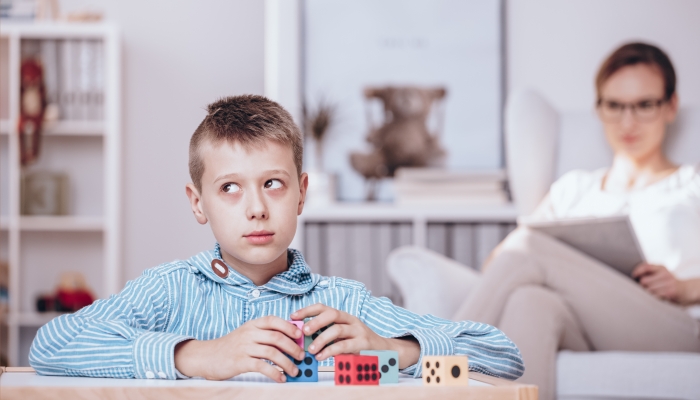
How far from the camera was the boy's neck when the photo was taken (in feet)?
3.31

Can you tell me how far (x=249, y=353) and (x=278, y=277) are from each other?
302mm

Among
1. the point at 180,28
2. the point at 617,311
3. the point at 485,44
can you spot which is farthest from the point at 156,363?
the point at 180,28

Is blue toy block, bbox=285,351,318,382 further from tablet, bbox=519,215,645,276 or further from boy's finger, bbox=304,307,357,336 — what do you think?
tablet, bbox=519,215,645,276

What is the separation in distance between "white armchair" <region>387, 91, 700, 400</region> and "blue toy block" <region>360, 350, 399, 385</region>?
956mm

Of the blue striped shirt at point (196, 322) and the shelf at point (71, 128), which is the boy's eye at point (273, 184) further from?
the shelf at point (71, 128)

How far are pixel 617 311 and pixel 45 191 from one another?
236 cm

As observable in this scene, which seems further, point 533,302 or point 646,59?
point 646,59

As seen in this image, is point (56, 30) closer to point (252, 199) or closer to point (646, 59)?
point (646, 59)

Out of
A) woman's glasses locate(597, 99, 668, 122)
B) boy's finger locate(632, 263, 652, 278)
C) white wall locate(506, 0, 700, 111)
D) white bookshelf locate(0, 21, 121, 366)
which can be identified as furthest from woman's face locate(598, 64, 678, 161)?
white bookshelf locate(0, 21, 121, 366)

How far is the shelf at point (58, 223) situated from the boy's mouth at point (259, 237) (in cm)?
240

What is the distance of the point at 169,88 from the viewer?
11.2ft

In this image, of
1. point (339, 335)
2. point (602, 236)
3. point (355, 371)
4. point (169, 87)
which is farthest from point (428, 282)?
point (169, 87)

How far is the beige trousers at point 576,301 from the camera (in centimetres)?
166

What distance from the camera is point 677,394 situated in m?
1.52
